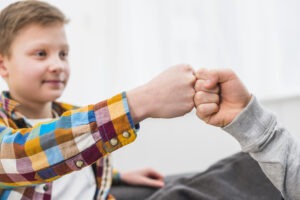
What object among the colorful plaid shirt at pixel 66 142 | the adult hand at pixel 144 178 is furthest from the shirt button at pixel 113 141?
the adult hand at pixel 144 178

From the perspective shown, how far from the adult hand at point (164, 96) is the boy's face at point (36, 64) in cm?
34

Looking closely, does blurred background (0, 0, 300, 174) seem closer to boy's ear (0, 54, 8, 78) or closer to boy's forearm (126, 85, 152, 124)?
boy's ear (0, 54, 8, 78)

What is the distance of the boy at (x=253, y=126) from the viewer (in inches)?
29.7

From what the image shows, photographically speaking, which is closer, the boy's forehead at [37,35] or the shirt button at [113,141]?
the shirt button at [113,141]

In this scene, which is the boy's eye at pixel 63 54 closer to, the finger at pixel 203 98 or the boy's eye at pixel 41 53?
the boy's eye at pixel 41 53

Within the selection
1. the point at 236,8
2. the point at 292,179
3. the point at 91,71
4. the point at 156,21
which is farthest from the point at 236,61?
the point at 292,179

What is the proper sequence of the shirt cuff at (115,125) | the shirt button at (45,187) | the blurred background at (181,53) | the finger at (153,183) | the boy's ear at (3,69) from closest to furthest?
the shirt cuff at (115,125) → the shirt button at (45,187) → the boy's ear at (3,69) → the finger at (153,183) → the blurred background at (181,53)

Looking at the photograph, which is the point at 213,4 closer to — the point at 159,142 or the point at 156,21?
the point at 156,21

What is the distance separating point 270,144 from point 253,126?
0.04m

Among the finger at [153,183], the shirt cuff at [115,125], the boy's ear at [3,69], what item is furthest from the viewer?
the finger at [153,183]

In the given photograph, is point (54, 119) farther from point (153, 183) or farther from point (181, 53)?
point (181, 53)

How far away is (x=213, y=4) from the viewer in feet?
5.78

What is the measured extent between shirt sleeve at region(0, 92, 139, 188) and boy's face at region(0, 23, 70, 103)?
0.25 metres

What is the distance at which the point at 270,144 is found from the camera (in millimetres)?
759
